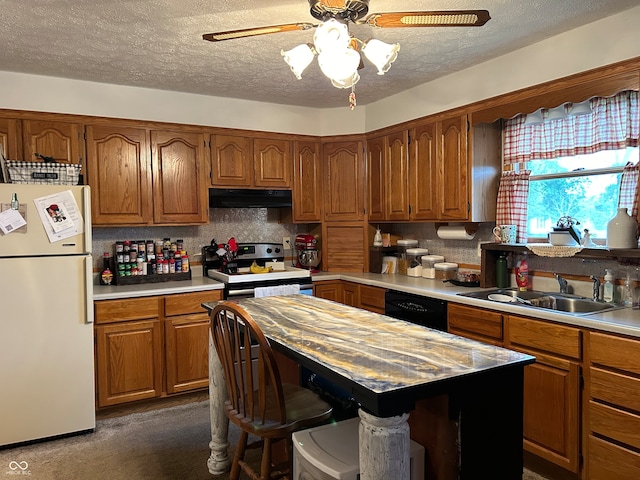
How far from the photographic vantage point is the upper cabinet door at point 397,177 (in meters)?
3.81

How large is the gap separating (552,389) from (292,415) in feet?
4.57

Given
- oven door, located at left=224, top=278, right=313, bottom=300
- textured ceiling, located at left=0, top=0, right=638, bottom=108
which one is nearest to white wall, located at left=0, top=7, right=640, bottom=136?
textured ceiling, located at left=0, top=0, right=638, bottom=108

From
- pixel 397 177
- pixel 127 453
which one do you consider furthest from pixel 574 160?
pixel 127 453

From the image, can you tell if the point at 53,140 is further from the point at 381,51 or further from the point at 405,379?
the point at 405,379

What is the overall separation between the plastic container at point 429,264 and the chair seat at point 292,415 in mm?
2003

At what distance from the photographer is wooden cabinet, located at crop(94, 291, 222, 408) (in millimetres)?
3215

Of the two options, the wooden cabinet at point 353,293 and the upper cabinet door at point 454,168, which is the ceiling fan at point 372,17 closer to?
the upper cabinet door at point 454,168

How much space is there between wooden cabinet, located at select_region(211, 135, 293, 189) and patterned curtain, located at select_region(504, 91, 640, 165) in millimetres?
1841

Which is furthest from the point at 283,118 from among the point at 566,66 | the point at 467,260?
the point at 566,66

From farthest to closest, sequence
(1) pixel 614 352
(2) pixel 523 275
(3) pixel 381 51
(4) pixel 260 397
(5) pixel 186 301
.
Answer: (5) pixel 186 301 → (2) pixel 523 275 → (1) pixel 614 352 → (3) pixel 381 51 → (4) pixel 260 397

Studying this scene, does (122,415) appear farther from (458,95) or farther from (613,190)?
(613,190)

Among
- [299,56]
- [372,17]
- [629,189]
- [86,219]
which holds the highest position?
[372,17]

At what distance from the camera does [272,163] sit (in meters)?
4.14

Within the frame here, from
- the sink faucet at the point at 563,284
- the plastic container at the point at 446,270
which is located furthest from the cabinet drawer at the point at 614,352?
the plastic container at the point at 446,270
